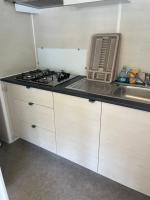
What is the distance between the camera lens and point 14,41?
1.95m

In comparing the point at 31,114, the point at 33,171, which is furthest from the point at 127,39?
the point at 33,171

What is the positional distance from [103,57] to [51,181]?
138cm

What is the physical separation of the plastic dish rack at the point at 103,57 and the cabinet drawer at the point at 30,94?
1.69ft

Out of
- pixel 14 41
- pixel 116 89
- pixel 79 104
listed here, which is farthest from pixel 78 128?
pixel 14 41

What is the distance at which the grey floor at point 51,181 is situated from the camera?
1490 mm

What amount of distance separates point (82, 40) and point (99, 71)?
42 centimetres

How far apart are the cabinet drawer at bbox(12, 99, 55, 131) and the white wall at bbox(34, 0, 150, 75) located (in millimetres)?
821

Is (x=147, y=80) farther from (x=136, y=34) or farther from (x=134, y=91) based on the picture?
(x=136, y=34)

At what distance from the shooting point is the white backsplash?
1902mm

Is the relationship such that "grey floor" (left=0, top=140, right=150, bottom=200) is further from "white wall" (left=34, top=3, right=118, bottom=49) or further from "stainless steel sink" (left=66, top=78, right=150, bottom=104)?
"white wall" (left=34, top=3, right=118, bottom=49)

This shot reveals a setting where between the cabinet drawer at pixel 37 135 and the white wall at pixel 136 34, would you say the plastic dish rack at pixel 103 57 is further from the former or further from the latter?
the cabinet drawer at pixel 37 135

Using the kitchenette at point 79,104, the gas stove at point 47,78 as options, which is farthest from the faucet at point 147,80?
the gas stove at point 47,78

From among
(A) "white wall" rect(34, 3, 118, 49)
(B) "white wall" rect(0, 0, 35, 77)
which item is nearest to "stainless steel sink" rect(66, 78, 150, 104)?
(A) "white wall" rect(34, 3, 118, 49)

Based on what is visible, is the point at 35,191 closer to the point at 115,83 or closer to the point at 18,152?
the point at 18,152
